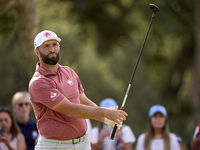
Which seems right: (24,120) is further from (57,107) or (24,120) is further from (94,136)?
(57,107)

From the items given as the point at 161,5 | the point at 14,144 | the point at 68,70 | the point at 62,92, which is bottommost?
the point at 14,144

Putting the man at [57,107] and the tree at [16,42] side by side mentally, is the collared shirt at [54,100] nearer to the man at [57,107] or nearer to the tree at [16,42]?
the man at [57,107]

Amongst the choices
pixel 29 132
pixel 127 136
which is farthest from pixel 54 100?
pixel 29 132

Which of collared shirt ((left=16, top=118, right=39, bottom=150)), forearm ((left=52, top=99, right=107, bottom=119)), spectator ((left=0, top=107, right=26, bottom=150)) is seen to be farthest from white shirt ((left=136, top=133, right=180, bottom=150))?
forearm ((left=52, top=99, right=107, bottom=119))

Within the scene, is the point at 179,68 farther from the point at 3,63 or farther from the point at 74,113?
the point at 74,113

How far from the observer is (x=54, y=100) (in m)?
3.71

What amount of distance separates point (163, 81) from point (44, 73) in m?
15.7

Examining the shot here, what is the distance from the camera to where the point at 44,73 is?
12.7 ft

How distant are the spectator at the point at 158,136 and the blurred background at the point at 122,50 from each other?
270cm

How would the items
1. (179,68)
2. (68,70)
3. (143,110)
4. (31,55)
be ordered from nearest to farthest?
1. (68,70)
2. (31,55)
3. (143,110)
4. (179,68)

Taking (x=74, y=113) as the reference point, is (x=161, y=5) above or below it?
above

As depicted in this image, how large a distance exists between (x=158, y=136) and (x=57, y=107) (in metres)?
2.98

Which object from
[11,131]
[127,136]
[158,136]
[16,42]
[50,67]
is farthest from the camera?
[16,42]

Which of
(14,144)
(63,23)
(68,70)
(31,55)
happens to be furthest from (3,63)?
(68,70)
